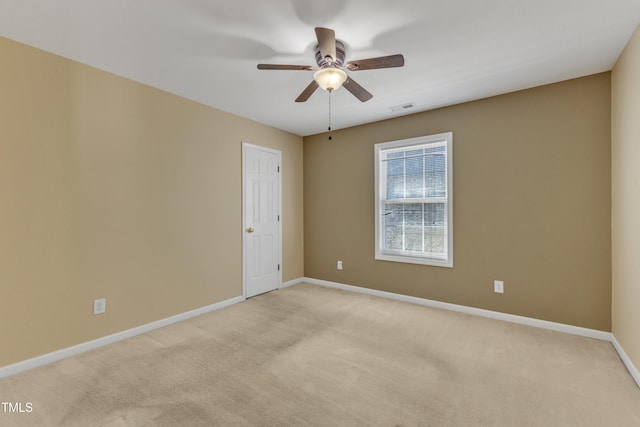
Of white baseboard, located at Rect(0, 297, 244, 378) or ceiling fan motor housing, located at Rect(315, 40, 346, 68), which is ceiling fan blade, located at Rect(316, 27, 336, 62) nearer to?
ceiling fan motor housing, located at Rect(315, 40, 346, 68)

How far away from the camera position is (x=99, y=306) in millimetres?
2674

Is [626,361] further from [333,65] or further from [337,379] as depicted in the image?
[333,65]

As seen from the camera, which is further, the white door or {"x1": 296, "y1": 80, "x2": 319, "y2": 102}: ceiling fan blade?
the white door

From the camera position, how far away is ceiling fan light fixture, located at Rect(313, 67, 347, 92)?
2.11m

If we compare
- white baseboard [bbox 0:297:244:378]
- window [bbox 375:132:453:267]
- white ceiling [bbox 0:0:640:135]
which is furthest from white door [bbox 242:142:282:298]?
window [bbox 375:132:453:267]

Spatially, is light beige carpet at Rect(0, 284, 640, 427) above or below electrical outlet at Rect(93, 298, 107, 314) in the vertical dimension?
below

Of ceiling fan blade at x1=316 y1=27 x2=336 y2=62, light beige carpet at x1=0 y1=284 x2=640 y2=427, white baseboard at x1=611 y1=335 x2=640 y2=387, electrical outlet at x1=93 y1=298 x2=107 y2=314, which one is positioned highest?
ceiling fan blade at x1=316 y1=27 x2=336 y2=62

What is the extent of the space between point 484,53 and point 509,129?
1139mm

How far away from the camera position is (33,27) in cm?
207

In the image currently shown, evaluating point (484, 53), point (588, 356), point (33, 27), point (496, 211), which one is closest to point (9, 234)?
point (33, 27)

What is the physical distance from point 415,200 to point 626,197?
1.98 metres

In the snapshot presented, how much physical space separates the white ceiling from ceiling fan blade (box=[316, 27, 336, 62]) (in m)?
0.23

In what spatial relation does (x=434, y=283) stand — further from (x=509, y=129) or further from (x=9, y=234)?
(x=9, y=234)

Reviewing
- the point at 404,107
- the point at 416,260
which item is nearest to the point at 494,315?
the point at 416,260
